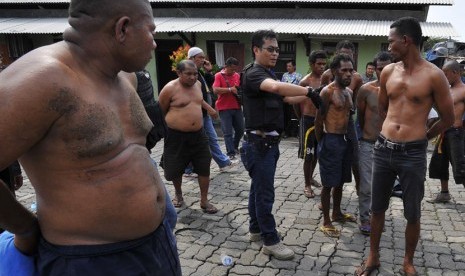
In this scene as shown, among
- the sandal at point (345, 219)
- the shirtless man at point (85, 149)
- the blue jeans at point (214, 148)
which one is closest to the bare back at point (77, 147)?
the shirtless man at point (85, 149)

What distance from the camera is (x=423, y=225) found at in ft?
14.9

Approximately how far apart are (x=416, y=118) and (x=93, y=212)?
8.98ft

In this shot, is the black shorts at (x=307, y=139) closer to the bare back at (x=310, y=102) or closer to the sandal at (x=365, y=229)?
the bare back at (x=310, y=102)

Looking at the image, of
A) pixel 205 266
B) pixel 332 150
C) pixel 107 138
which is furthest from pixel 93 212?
pixel 332 150

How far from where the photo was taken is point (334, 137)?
4223 mm

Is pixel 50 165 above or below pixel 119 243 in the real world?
above

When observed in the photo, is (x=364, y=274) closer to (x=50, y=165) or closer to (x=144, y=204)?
(x=144, y=204)

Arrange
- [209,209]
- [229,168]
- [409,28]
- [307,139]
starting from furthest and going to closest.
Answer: [229,168] < [307,139] < [209,209] < [409,28]

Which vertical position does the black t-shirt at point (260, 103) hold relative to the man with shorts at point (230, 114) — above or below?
above

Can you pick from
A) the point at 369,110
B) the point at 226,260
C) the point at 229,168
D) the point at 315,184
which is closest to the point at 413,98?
the point at 369,110

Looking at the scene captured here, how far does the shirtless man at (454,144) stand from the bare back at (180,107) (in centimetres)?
339

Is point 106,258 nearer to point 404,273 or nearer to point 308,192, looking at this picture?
point 404,273

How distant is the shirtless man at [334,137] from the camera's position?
417cm

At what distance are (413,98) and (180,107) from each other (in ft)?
9.30
